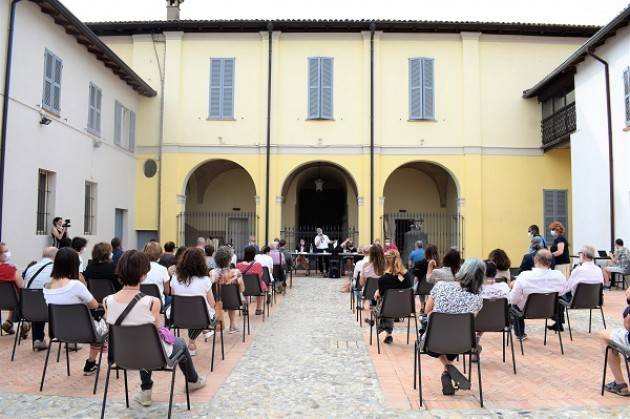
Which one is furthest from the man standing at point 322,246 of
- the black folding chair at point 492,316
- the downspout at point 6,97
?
the black folding chair at point 492,316

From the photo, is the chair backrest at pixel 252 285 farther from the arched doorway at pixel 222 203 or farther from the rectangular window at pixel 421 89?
the arched doorway at pixel 222 203

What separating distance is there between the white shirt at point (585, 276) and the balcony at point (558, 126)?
29.2 ft

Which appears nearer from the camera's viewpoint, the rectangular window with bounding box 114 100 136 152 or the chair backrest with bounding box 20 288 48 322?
the chair backrest with bounding box 20 288 48 322

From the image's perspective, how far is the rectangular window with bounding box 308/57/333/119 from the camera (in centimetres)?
1695

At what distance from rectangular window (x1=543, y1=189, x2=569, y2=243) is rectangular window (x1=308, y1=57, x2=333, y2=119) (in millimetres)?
7810

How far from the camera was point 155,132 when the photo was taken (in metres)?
17.0

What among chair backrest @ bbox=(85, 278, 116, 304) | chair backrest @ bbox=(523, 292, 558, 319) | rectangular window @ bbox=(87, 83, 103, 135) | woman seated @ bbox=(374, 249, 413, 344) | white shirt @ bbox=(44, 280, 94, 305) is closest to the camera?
white shirt @ bbox=(44, 280, 94, 305)

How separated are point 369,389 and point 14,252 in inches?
336

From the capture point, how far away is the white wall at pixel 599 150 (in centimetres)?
1234

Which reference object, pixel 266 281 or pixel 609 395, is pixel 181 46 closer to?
pixel 266 281

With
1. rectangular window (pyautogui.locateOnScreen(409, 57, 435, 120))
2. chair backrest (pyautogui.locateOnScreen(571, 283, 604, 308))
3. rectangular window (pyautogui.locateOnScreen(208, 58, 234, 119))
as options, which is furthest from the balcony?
rectangular window (pyautogui.locateOnScreen(208, 58, 234, 119))

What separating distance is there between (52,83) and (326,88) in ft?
27.8

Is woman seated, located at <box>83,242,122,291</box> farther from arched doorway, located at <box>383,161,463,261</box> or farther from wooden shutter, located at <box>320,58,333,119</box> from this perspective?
arched doorway, located at <box>383,161,463,261</box>

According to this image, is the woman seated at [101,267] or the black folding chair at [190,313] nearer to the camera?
the black folding chair at [190,313]
